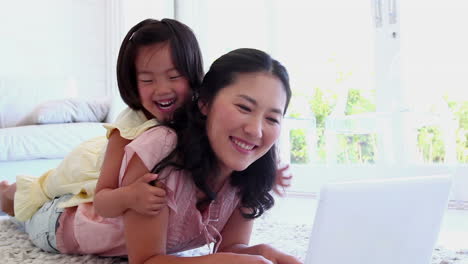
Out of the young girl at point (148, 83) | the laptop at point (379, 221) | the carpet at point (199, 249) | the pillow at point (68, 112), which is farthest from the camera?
the pillow at point (68, 112)

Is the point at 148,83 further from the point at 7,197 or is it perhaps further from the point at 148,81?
the point at 7,197

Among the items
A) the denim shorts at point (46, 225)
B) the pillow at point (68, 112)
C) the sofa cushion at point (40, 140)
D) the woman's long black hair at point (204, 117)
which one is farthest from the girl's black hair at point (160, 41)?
the pillow at point (68, 112)

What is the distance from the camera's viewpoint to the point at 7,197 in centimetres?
183

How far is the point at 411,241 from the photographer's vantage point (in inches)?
34.8

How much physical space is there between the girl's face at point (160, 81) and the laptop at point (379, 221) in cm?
57

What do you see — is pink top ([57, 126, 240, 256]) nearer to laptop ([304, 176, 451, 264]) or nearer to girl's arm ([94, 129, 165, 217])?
girl's arm ([94, 129, 165, 217])

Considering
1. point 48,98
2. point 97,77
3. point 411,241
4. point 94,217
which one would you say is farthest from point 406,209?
point 97,77

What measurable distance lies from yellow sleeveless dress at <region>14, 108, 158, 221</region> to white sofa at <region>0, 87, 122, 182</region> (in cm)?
92

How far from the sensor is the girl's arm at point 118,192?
3.19 feet

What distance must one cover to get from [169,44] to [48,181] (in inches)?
28.1

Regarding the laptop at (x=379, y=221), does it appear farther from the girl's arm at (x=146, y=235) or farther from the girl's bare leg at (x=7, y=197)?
the girl's bare leg at (x=7, y=197)

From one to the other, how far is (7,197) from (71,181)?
51 cm

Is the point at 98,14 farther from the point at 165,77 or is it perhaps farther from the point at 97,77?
the point at 165,77

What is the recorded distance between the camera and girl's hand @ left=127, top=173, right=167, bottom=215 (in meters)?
0.97
